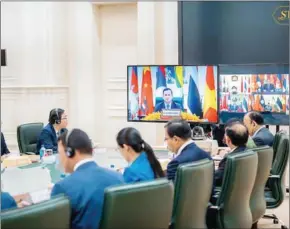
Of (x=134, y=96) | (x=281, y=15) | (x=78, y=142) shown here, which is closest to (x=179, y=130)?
(x=78, y=142)

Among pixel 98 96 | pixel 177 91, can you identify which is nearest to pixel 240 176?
pixel 177 91

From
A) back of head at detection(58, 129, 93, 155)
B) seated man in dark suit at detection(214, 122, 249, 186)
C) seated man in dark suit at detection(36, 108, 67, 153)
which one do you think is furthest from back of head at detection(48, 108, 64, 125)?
back of head at detection(58, 129, 93, 155)

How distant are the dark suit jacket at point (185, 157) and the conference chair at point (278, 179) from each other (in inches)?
38.7

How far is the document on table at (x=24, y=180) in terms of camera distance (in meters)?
3.26

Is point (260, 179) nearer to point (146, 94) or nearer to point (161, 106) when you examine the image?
point (161, 106)

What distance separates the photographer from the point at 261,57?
270 inches

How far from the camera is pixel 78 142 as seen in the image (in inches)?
109

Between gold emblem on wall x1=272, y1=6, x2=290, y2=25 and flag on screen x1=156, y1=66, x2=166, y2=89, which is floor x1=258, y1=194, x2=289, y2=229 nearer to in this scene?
flag on screen x1=156, y1=66, x2=166, y2=89

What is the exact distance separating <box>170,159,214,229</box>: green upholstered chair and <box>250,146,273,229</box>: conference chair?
675mm

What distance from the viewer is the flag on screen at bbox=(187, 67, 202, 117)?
17.9ft

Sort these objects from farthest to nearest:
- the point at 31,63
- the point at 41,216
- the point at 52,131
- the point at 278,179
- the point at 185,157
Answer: the point at 31,63
the point at 52,131
the point at 278,179
the point at 185,157
the point at 41,216

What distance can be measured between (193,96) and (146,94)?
0.50 metres

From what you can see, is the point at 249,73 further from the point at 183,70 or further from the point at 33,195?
the point at 33,195

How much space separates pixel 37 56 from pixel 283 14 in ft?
11.7
